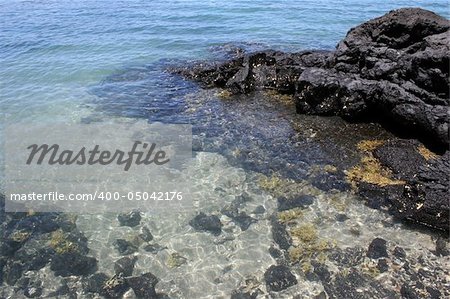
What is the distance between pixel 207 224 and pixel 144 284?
9.45 feet

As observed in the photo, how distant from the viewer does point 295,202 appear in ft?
42.7

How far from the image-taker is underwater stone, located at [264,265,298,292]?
407 inches

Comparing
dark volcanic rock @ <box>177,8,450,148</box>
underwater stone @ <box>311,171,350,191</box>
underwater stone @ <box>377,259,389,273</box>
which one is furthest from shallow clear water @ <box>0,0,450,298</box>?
dark volcanic rock @ <box>177,8,450,148</box>

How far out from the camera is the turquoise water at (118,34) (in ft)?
77.0

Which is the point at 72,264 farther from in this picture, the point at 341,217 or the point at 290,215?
the point at 341,217

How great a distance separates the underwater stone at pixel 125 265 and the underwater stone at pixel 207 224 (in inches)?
90.7

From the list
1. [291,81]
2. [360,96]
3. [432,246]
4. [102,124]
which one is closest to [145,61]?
[102,124]

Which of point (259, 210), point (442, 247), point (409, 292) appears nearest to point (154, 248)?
point (259, 210)

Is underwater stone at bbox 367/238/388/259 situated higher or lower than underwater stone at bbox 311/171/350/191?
lower

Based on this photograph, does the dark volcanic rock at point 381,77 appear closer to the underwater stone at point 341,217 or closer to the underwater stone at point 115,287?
the underwater stone at point 341,217

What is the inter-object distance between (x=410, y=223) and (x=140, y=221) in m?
8.91

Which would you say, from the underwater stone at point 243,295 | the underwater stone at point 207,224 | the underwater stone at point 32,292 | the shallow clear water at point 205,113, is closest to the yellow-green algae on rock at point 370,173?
the shallow clear water at point 205,113

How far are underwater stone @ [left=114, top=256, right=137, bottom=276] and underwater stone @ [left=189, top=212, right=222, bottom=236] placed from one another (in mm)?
2304

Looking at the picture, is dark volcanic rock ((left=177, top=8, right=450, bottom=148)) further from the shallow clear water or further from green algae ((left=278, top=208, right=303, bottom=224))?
green algae ((left=278, top=208, right=303, bottom=224))
